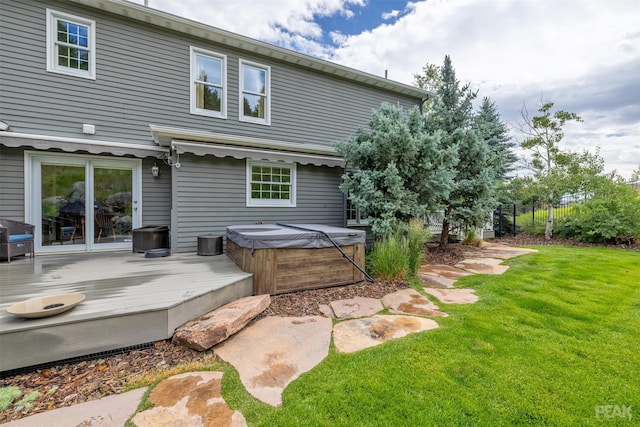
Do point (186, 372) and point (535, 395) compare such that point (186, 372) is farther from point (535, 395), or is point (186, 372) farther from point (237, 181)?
point (237, 181)

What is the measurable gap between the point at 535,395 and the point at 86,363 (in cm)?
376

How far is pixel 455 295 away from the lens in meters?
4.30

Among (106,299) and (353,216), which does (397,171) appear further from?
(106,299)

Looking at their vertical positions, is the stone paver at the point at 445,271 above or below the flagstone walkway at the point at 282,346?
above

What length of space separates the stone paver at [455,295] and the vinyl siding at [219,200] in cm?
413

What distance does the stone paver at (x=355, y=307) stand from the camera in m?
3.56

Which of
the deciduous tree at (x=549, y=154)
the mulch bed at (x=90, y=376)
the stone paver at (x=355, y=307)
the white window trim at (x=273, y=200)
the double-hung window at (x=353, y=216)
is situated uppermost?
the deciduous tree at (x=549, y=154)

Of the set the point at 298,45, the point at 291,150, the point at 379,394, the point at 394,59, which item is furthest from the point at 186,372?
the point at 394,59

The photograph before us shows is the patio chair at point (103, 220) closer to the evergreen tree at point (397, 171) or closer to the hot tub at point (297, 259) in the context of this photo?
the hot tub at point (297, 259)

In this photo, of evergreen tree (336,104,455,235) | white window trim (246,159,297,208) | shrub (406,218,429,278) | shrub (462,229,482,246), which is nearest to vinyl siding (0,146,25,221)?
white window trim (246,159,297,208)

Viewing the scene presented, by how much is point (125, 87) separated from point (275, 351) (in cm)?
715

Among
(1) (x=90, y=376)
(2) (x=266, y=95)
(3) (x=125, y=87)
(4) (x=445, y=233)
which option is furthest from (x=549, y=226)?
(3) (x=125, y=87)

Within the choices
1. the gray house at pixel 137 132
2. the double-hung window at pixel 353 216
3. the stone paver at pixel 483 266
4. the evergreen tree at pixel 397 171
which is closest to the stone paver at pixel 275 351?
the evergreen tree at pixel 397 171

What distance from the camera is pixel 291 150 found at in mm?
7094
